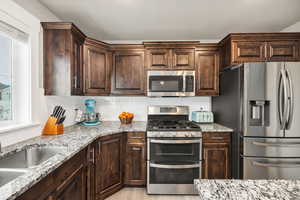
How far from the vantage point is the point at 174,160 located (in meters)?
2.35

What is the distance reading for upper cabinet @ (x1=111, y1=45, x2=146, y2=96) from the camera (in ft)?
9.22

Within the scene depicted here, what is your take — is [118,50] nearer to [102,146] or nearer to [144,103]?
[144,103]

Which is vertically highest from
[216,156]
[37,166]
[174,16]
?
[174,16]

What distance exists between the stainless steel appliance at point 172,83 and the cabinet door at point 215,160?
861 millimetres

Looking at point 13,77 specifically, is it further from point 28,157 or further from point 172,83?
point 172,83

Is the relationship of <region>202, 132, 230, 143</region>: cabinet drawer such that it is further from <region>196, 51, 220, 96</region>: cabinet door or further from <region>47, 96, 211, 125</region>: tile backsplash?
<region>47, 96, 211, 125</region>: tile backsplash

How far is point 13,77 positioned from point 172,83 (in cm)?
200

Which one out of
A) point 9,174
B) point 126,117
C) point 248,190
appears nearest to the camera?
point 248,190

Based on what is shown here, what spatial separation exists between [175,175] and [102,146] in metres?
1.05

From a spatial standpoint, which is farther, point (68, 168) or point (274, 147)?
point (274, 147)

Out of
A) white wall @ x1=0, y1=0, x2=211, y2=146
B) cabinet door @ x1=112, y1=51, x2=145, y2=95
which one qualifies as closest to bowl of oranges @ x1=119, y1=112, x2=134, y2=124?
cabinet door @ x1=112, y1=51, x2=145, y2=95

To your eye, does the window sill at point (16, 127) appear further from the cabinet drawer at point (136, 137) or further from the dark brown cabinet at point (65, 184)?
the cabinet drawer at point (136, 137)

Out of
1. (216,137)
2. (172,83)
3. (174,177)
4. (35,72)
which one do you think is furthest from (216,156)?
(35,72)

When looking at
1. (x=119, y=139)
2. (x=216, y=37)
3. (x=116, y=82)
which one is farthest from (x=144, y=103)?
(x=216, y=37)
